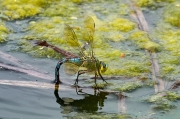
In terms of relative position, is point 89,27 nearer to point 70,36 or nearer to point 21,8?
point 70,36

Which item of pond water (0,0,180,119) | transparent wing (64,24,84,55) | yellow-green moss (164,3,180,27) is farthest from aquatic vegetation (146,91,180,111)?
yellow-green moss (164,3,180,27)

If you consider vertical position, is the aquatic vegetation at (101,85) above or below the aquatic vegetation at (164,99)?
above

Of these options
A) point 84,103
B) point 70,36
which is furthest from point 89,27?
point 84,103

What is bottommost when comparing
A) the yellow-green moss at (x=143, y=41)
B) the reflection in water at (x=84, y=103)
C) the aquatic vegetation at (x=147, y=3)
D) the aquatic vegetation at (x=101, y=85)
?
the reflection in water at (x=84, y=103)

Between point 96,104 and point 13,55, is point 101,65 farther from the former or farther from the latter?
point 13,55

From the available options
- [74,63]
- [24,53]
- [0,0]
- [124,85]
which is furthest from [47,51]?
[0,0]

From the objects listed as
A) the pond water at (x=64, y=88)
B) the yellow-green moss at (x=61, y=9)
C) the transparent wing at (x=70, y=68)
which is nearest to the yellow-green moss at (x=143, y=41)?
the pond water at (x=64, y=88)

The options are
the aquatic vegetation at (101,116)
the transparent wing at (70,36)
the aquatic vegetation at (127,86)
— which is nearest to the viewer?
the aquatic vegetation at (101,116)

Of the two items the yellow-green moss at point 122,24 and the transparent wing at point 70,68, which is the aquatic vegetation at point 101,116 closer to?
the transparent wing at point 70,68
